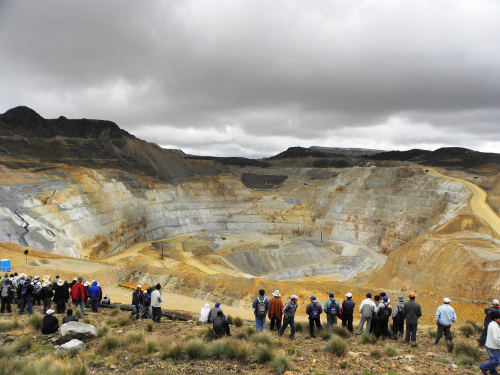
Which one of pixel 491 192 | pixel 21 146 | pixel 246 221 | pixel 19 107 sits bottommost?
pixel 246 221

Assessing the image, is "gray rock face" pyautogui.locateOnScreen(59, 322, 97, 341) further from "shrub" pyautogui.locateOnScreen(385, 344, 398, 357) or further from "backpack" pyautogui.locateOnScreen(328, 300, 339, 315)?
"shrub" pyautogui.locateOnScreen(385, 344, 398, 357)

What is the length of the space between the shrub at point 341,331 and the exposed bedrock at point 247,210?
1328 inches

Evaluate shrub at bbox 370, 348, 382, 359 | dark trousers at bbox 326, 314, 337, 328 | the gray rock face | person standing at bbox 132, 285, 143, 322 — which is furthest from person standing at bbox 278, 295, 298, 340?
the gray rock face

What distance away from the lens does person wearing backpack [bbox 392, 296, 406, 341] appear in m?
10.7

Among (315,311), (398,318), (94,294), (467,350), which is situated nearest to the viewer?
(467,350)

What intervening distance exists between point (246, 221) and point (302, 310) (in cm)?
5466

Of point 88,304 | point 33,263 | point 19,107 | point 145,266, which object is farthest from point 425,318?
point 19,107

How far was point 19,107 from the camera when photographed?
9494 cm

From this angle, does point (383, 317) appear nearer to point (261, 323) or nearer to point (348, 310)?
point (348, 310)

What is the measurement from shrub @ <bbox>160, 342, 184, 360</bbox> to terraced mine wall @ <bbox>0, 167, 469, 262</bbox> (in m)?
33.6

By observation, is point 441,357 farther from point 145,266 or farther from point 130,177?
point 130,177

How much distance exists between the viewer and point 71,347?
9039 mm

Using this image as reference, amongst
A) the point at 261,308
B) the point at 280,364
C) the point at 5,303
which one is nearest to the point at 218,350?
the point at 280,364

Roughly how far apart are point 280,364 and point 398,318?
5.24m
